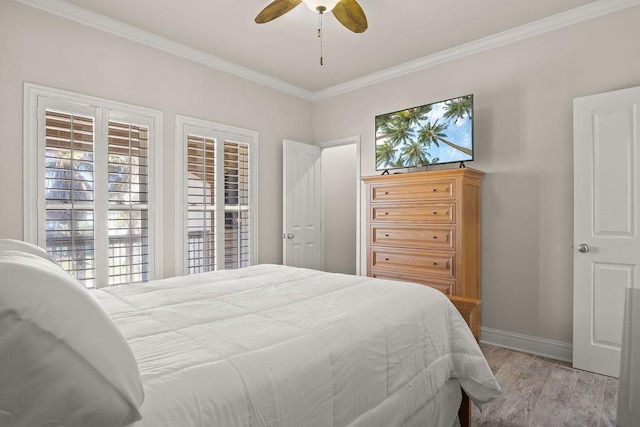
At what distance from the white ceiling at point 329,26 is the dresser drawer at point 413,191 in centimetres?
139

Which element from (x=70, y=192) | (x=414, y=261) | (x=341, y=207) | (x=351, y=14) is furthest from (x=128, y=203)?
(x=341, y=207)

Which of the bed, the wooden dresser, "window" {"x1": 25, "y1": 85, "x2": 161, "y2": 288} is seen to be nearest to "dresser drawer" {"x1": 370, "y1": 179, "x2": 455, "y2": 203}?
the wooden dresser

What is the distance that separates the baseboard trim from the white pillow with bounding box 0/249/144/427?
11.0 feet

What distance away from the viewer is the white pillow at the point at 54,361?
2.15 feet

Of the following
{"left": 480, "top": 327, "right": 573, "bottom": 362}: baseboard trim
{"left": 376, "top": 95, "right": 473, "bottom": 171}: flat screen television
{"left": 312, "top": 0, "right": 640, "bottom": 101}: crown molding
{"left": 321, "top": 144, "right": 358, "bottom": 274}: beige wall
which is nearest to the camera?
{"left": 312, "top": 0, "right": 640, "bottom": 101}: crown molding

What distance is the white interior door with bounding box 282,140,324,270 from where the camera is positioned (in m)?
4.39

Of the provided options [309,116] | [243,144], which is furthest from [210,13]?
[309,116]

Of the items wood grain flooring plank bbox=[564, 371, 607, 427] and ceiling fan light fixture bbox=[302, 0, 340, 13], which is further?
ceiling fan light fixture bbox=[302, 0, 340, 13]

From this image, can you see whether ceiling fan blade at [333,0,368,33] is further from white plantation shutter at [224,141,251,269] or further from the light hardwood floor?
the light hardwood floor

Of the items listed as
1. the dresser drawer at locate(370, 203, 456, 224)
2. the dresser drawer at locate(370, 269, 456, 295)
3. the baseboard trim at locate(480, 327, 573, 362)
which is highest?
the dresser drawer at locate(370, 203, 456, 224)

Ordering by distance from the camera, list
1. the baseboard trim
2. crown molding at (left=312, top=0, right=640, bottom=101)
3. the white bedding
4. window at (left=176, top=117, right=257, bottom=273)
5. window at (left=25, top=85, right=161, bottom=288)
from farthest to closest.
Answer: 1. window at (left=176, top=117, right=257, bottom=273)
2. the baseboard trim
3. crown molding at (left=312, top=0, right=640, bottom=101)
4. window at (left=25, top=85, right=161, bottom=288)
5. the white bedding

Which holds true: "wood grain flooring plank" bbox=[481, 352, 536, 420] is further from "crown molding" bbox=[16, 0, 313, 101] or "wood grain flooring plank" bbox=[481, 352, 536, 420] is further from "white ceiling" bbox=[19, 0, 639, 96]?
"crown molding" bbox=[16, 0, 313, 101]

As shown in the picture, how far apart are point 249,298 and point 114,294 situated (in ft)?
2.49

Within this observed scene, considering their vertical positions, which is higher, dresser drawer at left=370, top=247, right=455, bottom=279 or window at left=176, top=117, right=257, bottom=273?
window at left=176, top=117, right=257, bottom=273
